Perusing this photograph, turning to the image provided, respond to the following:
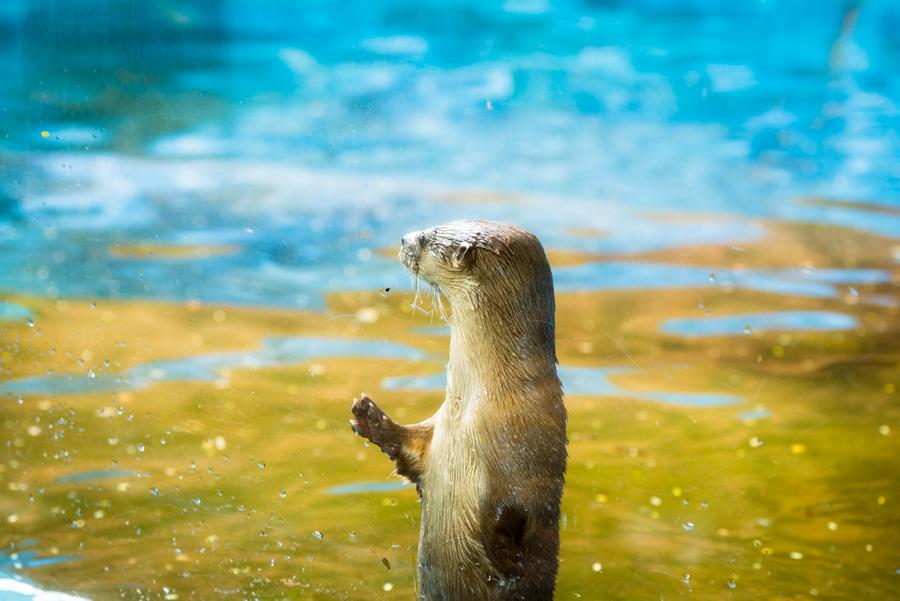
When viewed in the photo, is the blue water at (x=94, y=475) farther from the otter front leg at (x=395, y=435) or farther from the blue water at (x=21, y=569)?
the otter front leg at (x=395, y=435)

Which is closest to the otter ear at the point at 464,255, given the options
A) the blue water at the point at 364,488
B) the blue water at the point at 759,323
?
the blue water at the point at 364,488

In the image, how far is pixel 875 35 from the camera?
6.14 m

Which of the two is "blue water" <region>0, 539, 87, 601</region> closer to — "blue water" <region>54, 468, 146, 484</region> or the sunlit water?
the sunlit water

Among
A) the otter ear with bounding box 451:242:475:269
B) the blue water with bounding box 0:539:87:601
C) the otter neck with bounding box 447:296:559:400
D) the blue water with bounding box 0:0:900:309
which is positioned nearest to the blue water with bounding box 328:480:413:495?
the blue water with bounding box 0:0:900:309

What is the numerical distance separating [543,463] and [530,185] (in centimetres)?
312

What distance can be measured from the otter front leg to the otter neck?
149 mm

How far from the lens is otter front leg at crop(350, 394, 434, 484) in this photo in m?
2.01

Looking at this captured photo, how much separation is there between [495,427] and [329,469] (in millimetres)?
1046

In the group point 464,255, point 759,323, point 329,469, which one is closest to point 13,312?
point 329,469

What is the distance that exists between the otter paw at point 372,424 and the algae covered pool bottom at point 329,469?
0.60 meters

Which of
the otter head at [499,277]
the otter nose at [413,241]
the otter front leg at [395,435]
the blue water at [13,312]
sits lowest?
the otter front leg at [395,435]

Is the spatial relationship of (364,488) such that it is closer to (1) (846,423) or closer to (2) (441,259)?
(2) (441,259)

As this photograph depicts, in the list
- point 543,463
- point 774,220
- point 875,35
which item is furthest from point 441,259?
point 875,35

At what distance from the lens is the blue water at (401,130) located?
3.16 m
